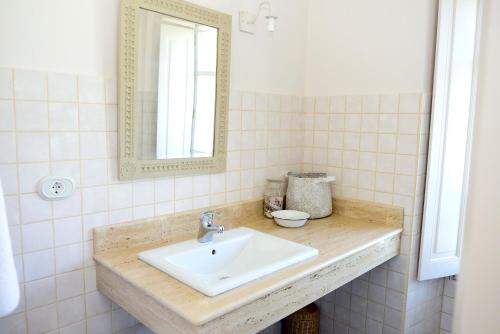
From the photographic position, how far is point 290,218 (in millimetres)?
1750

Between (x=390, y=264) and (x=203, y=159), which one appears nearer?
(x=203, y=159)

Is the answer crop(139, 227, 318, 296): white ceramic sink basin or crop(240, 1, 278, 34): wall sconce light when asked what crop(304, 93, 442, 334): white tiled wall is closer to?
crop(240, 1, 278, 34): wall sconce light

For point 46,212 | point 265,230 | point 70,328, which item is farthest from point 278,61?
point 70,328

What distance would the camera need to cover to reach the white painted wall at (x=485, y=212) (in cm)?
25

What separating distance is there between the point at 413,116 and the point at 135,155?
124 centimetres

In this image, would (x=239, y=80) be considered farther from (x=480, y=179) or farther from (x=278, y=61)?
(x=480, y=179)

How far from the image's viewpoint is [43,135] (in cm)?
118

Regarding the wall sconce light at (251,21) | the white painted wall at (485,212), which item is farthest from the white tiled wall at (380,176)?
the white painted wall at (485,212)

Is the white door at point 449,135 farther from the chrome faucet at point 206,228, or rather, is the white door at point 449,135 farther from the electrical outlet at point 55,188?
the electrical outlet at point 55,188

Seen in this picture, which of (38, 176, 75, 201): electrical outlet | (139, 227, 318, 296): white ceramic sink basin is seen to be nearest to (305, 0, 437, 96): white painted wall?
(139, 227, 318, 296): white ceramic sink basin

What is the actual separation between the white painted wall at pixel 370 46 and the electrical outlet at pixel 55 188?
136 centimetres

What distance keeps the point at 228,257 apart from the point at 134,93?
2.41 feet

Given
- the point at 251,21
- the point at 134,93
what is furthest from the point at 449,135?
the point at 134,93

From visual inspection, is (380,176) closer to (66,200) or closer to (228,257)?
(228,257)
